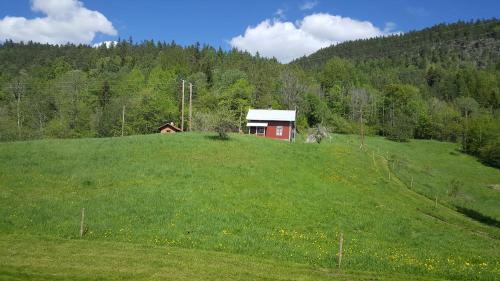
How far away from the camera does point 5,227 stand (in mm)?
23656

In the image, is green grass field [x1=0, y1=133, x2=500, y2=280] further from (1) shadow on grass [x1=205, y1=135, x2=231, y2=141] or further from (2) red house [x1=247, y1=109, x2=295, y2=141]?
(2) red house [x1=247, y1=109, x2=295, y2=141]

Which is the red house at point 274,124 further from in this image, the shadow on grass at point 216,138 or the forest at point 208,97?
the shadow on grass at point 216,138

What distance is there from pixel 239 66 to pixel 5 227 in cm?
11986

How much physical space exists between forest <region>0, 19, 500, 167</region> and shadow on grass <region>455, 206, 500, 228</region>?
34738 mm

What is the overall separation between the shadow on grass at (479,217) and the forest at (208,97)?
34738mm

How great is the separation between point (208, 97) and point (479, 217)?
76.0m

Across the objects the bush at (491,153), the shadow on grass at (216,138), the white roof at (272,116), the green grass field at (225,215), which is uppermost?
the white roof at (272,116)

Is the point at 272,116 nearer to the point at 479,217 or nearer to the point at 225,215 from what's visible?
the point at 479,217

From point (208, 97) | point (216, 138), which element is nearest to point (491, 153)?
point (216, 138)

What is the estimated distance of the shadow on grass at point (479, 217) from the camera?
38.8 meters

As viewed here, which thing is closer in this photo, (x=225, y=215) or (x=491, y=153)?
(x=225, y=215)

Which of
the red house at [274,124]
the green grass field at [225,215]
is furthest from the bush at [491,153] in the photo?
the red house at [274,124]

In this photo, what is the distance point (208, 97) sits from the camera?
349 feet

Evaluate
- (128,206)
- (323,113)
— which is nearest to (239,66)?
(323,113)
